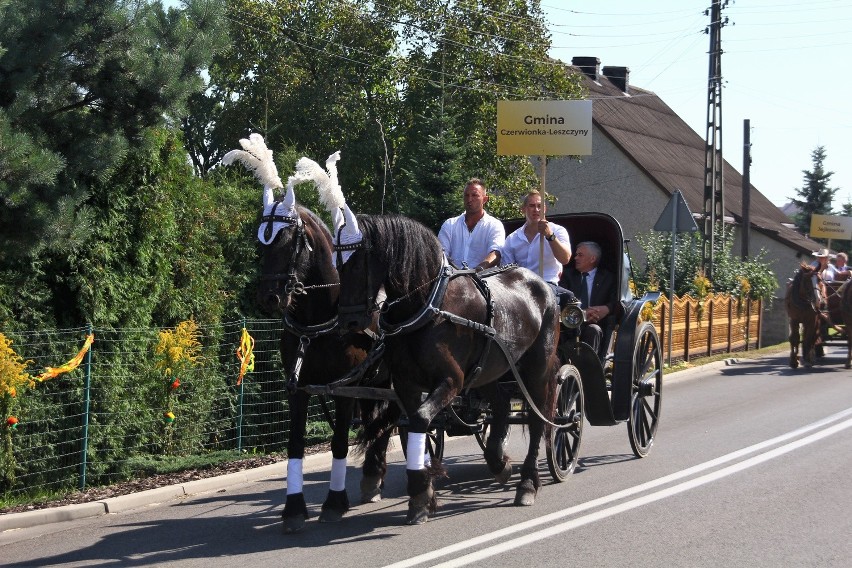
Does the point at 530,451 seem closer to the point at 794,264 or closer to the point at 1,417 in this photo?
the point at 1,417

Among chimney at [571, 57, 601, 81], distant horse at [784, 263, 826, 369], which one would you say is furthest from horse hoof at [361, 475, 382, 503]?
chimney at [571, 57, 601, 81]

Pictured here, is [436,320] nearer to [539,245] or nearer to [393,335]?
[393,335]

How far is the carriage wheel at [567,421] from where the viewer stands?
933cm

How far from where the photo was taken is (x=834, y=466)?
32.7 feet

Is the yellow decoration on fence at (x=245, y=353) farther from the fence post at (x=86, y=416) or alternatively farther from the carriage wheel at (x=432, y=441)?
the carriage wheel at (x=432, y=441)

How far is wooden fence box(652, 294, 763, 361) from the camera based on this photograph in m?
21.2

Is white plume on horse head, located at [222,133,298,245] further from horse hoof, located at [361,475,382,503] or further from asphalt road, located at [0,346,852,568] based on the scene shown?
horse hoof, located at [361,475,382,503]

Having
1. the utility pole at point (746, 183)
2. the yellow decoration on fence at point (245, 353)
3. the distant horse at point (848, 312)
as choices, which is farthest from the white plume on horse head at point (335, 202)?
the utility pole at point (746, 183)

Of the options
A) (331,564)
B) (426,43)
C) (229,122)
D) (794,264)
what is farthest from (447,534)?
(794,264)

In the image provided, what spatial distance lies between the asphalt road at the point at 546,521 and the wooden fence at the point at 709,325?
9.72 meters

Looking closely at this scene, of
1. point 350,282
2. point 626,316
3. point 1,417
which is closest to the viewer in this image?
point 350,282

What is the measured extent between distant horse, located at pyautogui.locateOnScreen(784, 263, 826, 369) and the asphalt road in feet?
32.4

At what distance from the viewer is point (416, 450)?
7.40m

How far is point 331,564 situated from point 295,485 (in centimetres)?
98
